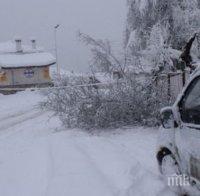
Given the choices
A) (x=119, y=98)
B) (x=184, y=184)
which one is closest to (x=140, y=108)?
(x=119, y=98)

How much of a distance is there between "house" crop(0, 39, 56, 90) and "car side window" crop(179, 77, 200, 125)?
124ft

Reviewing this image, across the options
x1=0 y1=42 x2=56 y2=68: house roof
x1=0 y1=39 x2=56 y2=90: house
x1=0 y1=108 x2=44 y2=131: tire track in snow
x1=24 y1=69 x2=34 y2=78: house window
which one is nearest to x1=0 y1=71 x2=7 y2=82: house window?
x1=0 y1=39 x2=56 y2=90: house

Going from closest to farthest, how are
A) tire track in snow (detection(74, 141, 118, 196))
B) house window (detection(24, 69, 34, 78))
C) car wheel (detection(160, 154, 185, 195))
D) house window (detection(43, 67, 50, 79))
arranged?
car wheel (detection(160, 154, 185, 195))
tire track in snow (detection(74, 141, 118, 196))
house window (detection(24, 69, 34, 78))
house window (detection(43, 67, 50, 79))

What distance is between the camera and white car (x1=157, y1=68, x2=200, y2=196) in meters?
5.67

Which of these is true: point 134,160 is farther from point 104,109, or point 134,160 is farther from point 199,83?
point 104,109

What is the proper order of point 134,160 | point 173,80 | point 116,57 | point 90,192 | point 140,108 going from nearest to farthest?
1. point 90,192
2. point 134,160
3. point 140,108
4. point 173,80
5. point 116,57

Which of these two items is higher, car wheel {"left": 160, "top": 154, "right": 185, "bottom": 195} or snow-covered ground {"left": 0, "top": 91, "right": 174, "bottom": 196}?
car wheel {"left": 160, "top": 154, "right": 185, "bottom": 195}

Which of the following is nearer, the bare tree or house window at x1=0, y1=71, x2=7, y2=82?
the bare tree

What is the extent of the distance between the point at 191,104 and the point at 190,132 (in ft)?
1.02

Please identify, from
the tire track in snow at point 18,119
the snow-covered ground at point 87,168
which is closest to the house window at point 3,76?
the tire track in snow at point 18,119

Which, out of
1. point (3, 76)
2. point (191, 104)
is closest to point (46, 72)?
point (3, 76)

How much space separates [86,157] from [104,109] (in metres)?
4.32

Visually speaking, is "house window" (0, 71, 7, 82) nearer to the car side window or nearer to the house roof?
the house roof

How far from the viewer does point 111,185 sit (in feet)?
22.8
